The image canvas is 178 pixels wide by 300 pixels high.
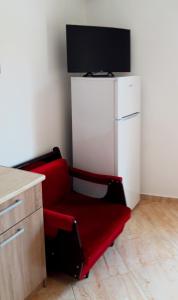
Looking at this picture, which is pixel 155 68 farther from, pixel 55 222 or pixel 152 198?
pixel 55 222

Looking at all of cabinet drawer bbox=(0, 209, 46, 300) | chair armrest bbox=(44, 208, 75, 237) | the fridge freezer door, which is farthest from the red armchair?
the fridge freezer door

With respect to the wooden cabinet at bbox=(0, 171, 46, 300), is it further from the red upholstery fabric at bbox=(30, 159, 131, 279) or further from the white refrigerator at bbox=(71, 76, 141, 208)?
the white refrigerator at bbox=(71, 76, 141, 208)

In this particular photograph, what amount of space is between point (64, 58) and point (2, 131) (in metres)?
1.17

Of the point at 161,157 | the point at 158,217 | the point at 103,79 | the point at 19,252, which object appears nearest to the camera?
the point at 19,252

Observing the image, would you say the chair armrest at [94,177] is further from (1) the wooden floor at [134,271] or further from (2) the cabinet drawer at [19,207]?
(2) the cabinet drawer at [19,207]

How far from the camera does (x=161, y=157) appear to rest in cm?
367

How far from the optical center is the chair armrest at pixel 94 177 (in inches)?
114

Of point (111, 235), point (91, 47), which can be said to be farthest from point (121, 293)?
point (91, 47)

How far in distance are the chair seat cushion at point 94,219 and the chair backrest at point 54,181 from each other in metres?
0.06

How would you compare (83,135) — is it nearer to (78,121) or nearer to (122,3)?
(78,121)

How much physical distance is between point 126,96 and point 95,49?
20.8 inches

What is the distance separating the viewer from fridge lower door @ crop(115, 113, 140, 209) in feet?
10.0

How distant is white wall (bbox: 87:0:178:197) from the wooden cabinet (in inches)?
74.6

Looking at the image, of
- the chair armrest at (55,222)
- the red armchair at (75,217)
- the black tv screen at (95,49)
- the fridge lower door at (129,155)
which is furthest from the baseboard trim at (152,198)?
the chair armrest at (55,222)
